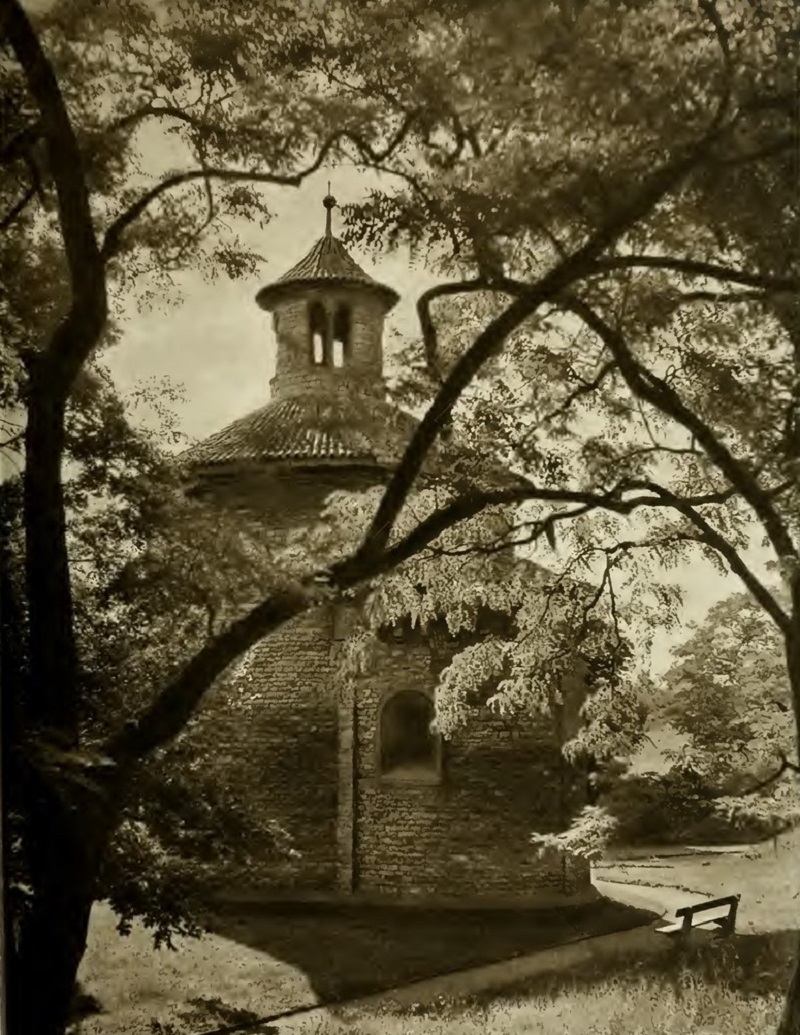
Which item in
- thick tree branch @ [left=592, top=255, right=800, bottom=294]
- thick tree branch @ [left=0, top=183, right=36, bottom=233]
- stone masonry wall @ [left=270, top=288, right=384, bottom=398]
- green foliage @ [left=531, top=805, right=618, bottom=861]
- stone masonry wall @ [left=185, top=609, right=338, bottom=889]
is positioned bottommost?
green foliage @ [left=531, top=805, right=618, bottom=861]

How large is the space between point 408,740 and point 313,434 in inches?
38.6

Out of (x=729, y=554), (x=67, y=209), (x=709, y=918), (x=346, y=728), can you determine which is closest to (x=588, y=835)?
(x=709, y=918)

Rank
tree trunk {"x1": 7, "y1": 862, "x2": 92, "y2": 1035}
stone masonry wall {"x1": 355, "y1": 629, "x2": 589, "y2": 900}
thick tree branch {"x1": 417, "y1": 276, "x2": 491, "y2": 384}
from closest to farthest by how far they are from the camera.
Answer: tree trunk {"x1": 7, "y1": 862, "x2": 92, "y2": 1035} → thick tree branch {"x1": 417, "y1": 276, "x2": 491, "y2": 384} → stone masonry wall {"x1": 355, "y1": 629, "x2": 589, "y2": 900}

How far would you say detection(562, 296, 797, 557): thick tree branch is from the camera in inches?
107

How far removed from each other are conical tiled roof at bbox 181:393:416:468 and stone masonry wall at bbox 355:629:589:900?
568 millimetres

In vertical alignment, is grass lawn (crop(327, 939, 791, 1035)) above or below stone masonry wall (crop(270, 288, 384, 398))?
below

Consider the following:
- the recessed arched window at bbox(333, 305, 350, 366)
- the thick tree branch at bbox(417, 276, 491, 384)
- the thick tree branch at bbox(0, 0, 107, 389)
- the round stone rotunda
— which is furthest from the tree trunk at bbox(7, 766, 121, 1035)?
the thick tree branch at bbox(417, 276, 491, 384)

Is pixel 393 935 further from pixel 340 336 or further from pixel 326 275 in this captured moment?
pixel 326 275

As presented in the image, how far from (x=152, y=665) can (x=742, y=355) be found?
5.82 ft

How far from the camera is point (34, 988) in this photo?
2.60m

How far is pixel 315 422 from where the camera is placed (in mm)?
2727

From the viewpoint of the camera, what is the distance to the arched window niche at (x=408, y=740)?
291cm

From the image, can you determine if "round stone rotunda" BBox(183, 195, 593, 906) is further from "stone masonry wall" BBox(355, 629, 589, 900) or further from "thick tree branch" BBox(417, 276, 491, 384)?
"thick tree branch" BBox(417, 276, 491, 384)

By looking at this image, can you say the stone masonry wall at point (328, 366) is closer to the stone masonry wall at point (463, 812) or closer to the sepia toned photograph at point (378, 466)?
the sepia toned photograph at point (378, 466)
